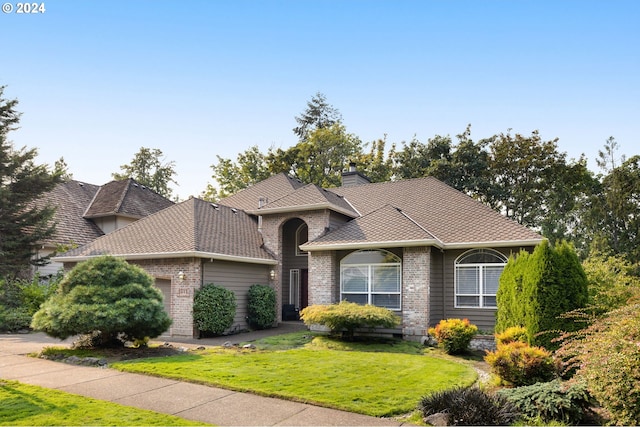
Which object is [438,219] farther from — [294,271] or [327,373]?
[327,373]

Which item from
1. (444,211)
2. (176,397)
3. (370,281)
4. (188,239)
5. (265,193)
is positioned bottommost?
(176,397)

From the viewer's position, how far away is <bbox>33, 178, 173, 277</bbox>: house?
21469 mm

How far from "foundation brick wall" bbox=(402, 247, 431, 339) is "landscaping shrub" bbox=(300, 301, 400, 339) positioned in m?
0.79

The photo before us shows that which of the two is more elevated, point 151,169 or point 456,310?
point 151,169

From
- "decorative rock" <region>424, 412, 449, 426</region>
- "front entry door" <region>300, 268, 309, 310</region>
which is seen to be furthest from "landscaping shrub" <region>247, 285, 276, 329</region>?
"decorative rock" <region>424, 412, 449, 426</region>

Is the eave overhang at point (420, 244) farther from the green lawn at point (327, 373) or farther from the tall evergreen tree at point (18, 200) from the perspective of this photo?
the tall evergreen tree at point (18, 200)

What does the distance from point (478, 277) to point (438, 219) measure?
2.94m

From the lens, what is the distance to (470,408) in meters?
6.32

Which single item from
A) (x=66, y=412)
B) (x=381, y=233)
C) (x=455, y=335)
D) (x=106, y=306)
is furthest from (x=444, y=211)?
(x=66, y=412)

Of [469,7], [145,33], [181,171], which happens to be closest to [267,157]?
[181,171]

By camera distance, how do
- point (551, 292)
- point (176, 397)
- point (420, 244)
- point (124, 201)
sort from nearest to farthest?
1. point (176, 397)
2. point (551, 292)
3. point (420, 244)
4. point (124, 201)

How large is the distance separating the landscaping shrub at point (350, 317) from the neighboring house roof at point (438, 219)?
250 cm

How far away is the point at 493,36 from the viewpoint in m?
12.0

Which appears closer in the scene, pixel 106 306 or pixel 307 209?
pixel 106 306
